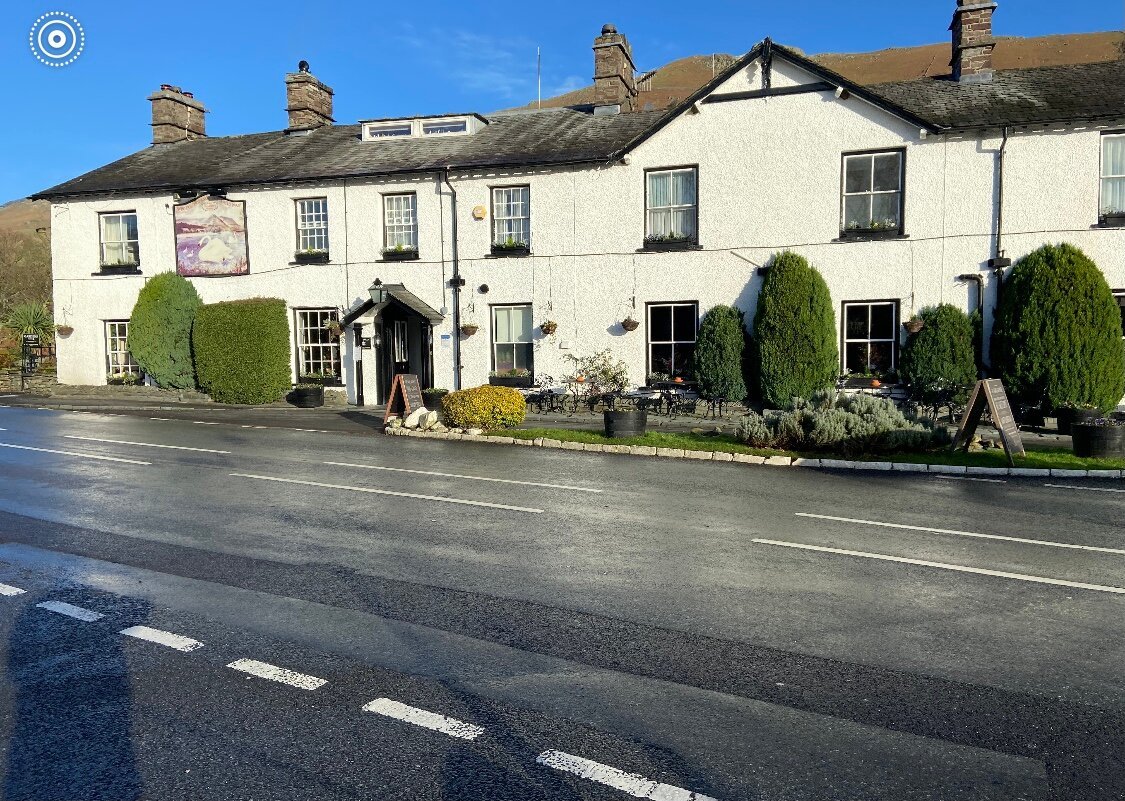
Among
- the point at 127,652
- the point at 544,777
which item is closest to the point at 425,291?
the point at 127,652

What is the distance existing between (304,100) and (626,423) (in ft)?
60.9

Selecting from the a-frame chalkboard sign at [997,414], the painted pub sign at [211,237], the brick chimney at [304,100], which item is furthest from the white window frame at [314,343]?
the a-frame chalkboard sign at [997,414]

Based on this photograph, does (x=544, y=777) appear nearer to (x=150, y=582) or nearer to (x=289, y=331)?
(x=150, y=582)

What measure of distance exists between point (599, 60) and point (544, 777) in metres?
23.2

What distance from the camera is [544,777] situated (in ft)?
12.2

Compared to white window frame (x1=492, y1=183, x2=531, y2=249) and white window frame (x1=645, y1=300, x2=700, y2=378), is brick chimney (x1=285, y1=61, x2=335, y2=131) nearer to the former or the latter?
white window frame (x1=492, y1=183, x2=531, y2=249)

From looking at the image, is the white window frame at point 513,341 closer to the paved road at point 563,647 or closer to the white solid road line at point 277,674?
the paved road at point 563,647

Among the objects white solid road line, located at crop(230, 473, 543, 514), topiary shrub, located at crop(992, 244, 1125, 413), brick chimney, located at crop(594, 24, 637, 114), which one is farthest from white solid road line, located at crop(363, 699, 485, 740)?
brick chimney, located at crop(594, 24, 637, 114)

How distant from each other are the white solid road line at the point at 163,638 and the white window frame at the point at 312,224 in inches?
773

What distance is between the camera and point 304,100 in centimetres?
2734

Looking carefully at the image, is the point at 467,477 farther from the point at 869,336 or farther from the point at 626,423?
the point at 869,336

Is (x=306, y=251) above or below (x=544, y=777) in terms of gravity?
above

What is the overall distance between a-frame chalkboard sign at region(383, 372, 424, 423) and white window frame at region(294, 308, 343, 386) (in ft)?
20.2

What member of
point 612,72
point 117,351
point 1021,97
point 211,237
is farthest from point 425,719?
point 117,351
